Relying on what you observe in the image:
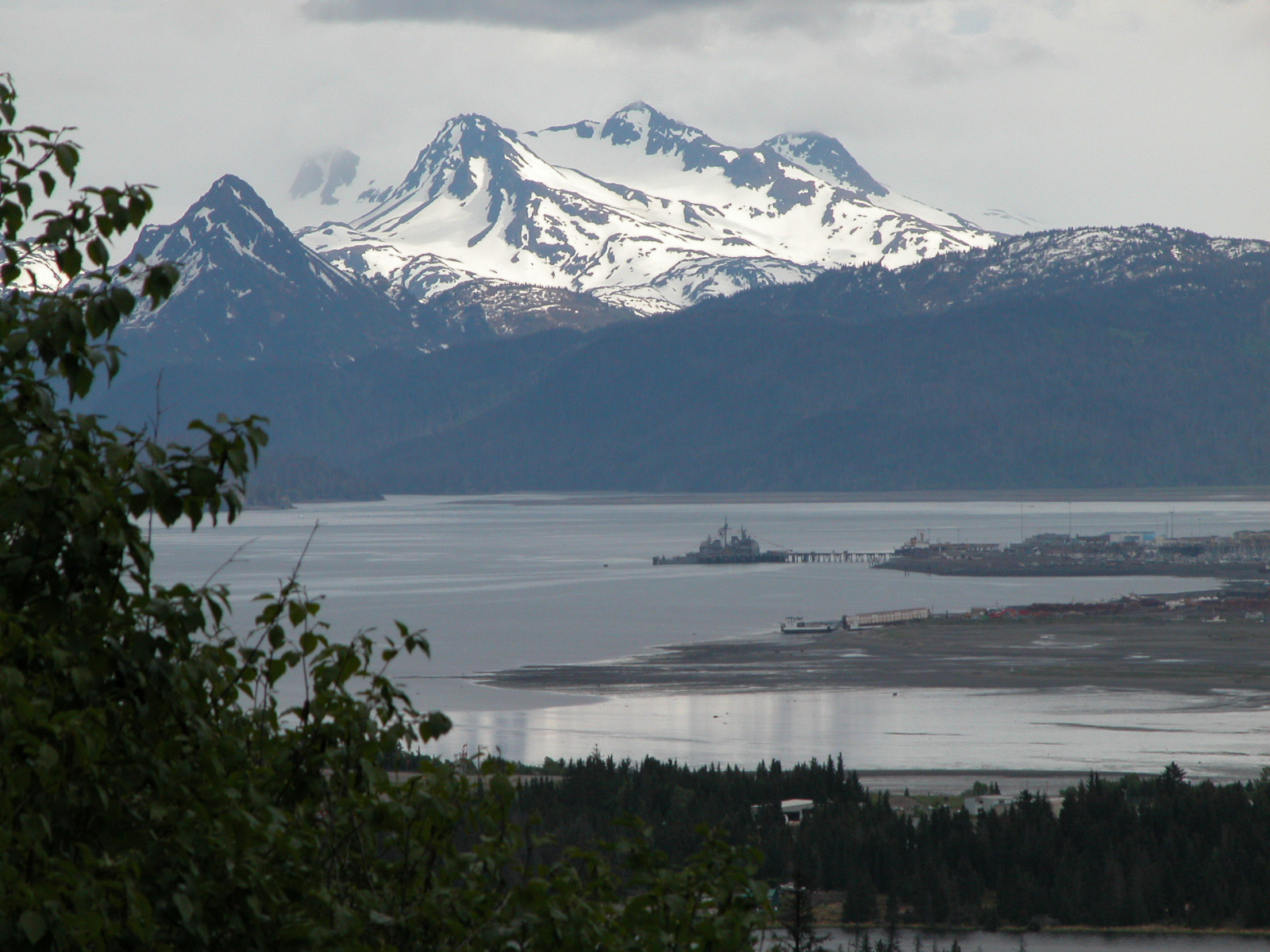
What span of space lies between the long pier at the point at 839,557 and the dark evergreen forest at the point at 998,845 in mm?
109664

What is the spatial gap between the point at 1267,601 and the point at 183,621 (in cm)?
10154

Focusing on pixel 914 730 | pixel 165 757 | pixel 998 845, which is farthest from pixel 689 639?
pixel 165 757

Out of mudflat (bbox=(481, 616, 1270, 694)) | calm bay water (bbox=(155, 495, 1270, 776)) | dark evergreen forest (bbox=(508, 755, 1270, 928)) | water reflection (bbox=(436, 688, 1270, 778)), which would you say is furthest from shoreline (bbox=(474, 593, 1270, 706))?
dark evergreen forest (bbox=(508, 755, 1270, 928))

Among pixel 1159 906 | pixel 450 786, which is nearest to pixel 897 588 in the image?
pixel 1159 906

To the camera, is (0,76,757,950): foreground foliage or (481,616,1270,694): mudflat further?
(481,616,1270,694): mudflat

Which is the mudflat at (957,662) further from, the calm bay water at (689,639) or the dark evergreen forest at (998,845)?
the dark evergreen forest at (998,845)

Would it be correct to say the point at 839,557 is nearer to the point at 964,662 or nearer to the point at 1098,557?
the point at 1098,557

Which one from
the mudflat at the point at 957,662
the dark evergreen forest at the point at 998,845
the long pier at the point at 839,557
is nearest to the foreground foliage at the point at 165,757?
the dark evergreen forest at the point at 998,845

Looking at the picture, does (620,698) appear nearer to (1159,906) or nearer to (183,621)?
(1159,906)

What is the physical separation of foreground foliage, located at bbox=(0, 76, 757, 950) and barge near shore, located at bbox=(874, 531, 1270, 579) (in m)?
125

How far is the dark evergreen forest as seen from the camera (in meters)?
31.8

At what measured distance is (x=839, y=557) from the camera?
15212cm

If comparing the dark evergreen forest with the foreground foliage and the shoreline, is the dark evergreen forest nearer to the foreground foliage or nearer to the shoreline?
the shoreline

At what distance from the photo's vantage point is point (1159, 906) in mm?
31922
